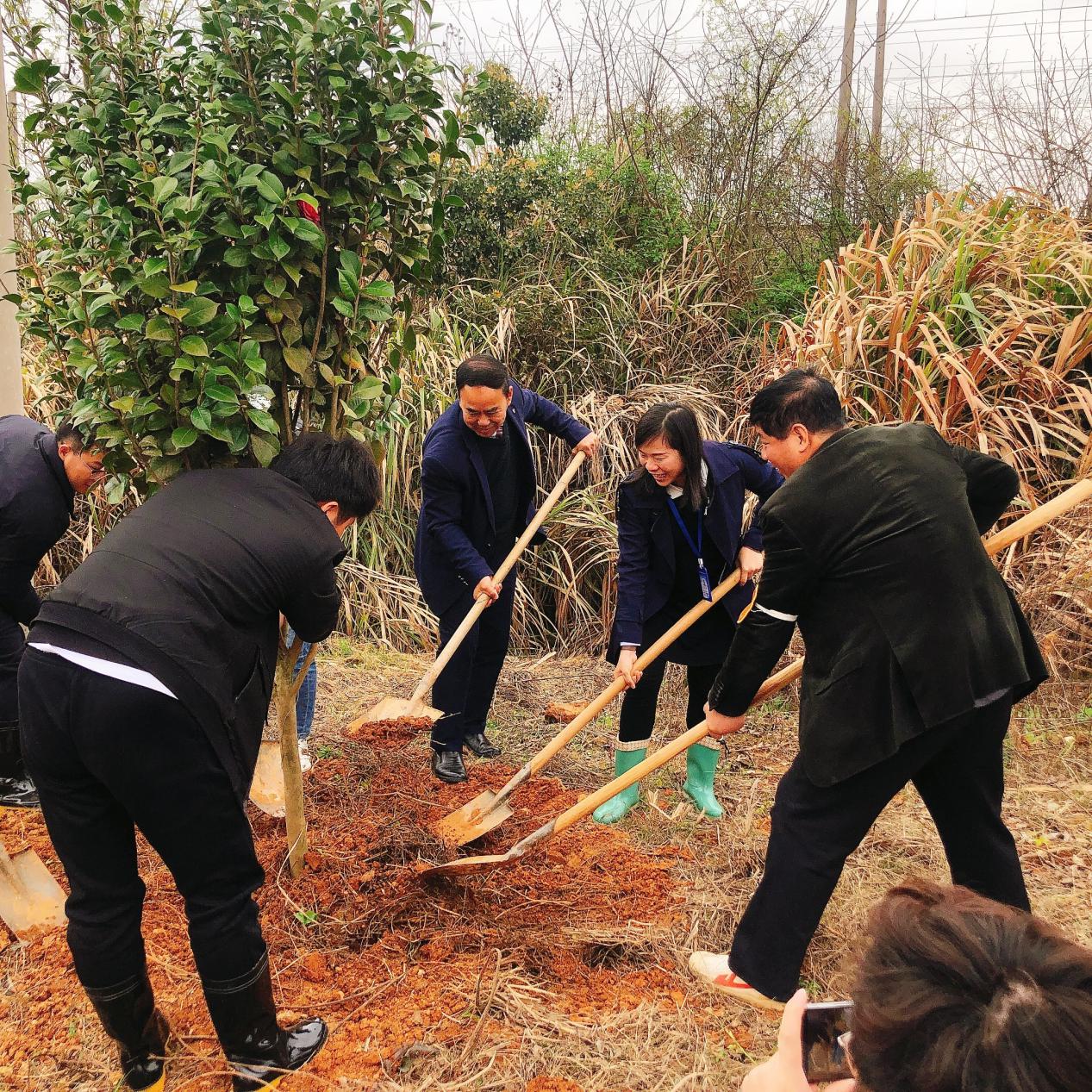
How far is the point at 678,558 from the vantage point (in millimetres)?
3541

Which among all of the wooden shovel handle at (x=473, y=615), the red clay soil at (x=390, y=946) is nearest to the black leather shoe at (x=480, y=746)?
the wooden shovel handle at (x=473, y=615)

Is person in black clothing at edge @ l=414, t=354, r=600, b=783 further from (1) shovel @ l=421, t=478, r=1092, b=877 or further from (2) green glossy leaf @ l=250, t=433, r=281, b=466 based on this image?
(2) green glossy leaf @ l=250, t=433, r=281, b=466

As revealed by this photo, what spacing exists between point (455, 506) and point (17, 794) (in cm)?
222

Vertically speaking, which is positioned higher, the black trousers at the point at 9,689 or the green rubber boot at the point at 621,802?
the black trousers at the point at 9,689

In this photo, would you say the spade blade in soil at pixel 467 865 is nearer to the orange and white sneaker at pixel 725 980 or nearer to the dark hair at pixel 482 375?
the orange and white sneaker at pixel 725 980

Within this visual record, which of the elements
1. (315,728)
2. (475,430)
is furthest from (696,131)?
(315,728)

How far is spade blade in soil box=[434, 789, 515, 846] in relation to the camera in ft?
10.6

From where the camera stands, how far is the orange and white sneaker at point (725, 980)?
7.80ft

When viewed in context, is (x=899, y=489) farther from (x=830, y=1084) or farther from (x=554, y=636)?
(x=554, y=636)

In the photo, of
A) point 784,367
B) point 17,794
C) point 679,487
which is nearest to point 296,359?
point 679,487

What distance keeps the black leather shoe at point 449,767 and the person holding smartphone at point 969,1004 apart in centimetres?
304

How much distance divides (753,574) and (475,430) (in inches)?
51.4

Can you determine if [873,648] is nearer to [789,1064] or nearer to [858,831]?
[858,831]

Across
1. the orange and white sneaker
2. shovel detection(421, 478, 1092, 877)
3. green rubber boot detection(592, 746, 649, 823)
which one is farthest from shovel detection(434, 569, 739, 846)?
the orange and white sneaker
